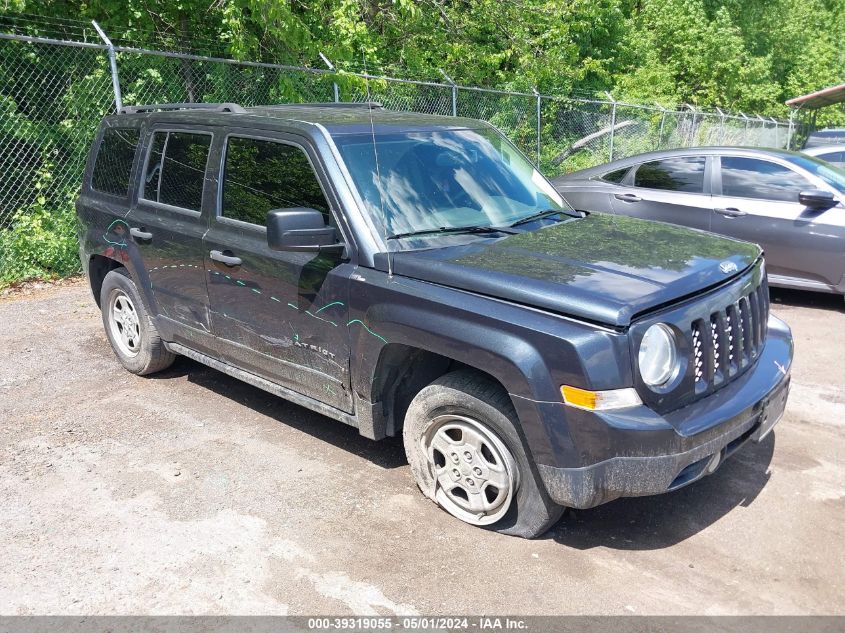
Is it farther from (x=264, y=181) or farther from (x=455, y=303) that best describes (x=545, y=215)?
(x=264, y=181)

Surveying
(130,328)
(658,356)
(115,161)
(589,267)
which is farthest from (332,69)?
(658,356)

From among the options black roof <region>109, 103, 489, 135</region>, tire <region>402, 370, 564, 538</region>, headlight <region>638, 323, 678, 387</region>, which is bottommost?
tire <region>402, 370, 564, 538</region>

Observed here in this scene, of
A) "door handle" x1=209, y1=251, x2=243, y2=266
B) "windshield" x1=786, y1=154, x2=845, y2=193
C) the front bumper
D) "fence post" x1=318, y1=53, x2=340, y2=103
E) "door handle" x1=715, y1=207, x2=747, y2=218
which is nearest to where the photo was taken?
the front bumper

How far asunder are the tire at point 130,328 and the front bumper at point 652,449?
339 centimetres

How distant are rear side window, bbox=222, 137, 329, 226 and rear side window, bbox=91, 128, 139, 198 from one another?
122cm

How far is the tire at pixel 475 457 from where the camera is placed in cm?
346

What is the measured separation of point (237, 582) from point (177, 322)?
2.28 meters

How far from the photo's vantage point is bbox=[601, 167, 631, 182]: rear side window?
8422 millimetres

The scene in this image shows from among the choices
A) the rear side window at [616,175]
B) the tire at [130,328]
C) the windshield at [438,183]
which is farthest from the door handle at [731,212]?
the tire at [130,328]

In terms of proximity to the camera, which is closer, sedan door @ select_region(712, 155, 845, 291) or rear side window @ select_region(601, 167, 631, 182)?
sedan door @ select_region(712, 155, 845, 291)

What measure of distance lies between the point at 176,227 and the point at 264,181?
2.82 ft

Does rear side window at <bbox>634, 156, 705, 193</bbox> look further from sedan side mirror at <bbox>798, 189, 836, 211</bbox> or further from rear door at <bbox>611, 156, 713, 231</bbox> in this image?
sedan side mirror at <bbox>798, 189, 836, 211</bbox>

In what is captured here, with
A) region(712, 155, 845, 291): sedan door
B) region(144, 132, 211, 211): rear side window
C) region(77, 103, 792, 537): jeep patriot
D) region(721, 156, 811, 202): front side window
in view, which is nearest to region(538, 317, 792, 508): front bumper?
region(77, 103, 792, 537): jeep patriot

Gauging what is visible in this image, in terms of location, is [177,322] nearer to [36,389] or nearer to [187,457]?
[187,457]
